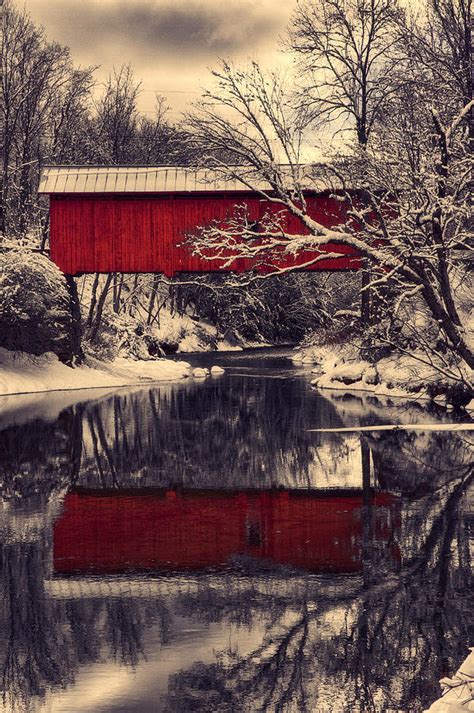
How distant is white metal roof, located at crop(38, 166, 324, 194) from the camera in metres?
33.2

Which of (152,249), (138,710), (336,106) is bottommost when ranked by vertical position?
(138,710)

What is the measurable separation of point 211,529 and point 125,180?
Answer: 21727 mm

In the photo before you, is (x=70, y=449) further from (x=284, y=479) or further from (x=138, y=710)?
(x=138, y=710)

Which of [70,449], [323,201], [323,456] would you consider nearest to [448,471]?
[323,456]

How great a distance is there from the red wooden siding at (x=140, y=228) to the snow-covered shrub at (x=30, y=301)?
1.07 metres

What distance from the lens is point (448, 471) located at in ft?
57.4

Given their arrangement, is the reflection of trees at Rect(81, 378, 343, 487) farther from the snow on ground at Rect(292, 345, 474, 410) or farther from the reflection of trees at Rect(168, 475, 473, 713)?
the reflection of trees at Rect(168, 475, 473, 713)

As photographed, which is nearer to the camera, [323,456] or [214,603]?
[214,603]

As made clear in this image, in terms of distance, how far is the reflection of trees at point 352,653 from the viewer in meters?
7.65

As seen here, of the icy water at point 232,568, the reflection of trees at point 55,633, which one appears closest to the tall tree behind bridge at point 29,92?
the icy water at point 232,568

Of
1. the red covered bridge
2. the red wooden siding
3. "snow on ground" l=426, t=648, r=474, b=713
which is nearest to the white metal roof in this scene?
the red covered bridge

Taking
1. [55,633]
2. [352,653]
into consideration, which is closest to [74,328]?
[55,633]

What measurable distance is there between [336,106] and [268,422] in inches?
573

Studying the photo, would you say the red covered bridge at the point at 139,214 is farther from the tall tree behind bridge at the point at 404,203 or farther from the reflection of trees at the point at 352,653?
the reflection of trees at the point at 352,653
